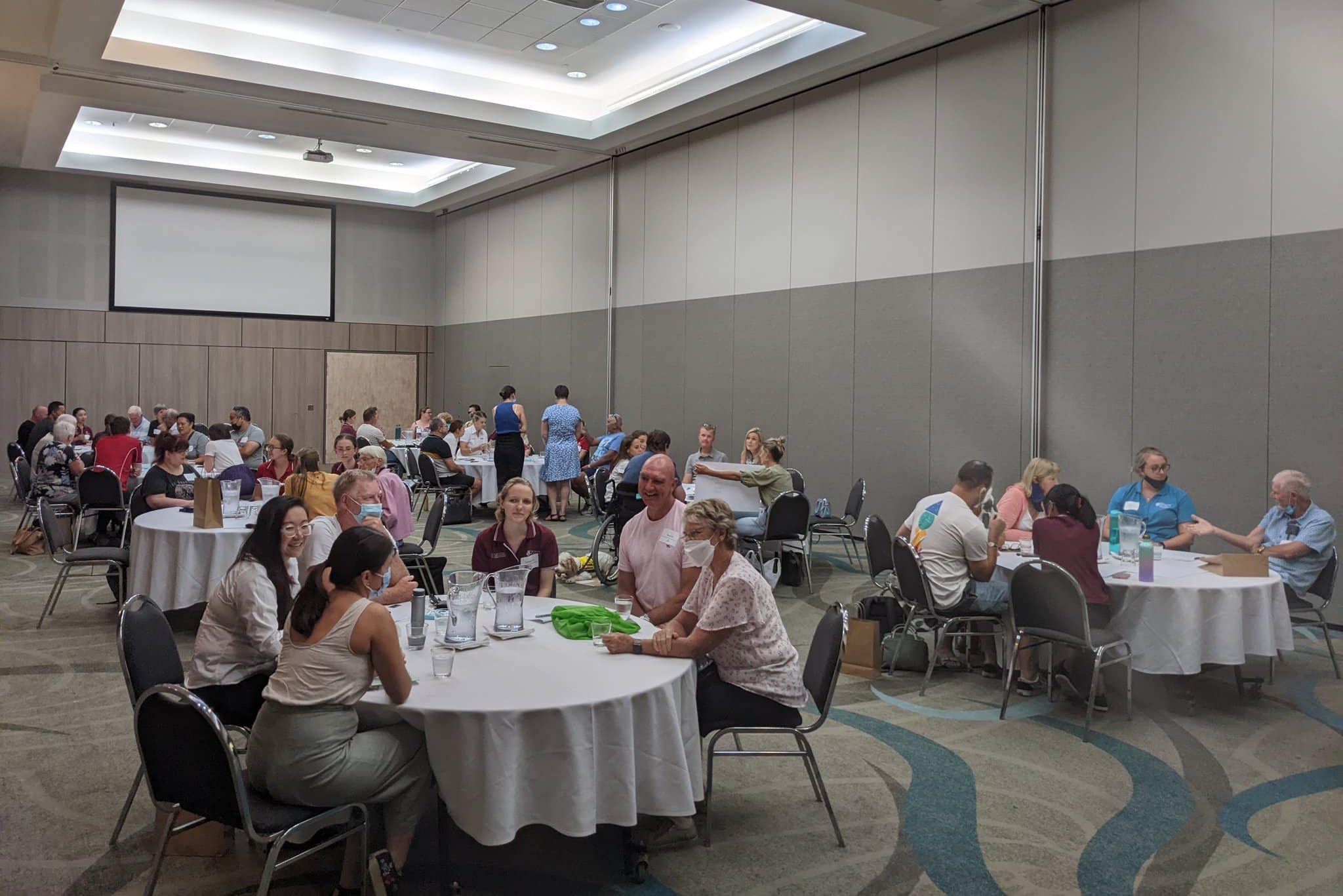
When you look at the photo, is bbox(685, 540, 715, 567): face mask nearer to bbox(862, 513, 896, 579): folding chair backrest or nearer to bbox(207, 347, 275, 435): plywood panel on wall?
bbox(862, 513, 896, 579): folding chair backrest

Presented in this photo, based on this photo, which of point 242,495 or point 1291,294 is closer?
point 1291,294

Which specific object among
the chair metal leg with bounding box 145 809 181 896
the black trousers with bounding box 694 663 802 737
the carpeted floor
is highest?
the black trousers with bounding box 694 663 802 737

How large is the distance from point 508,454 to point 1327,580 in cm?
813

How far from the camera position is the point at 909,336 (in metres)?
9.73

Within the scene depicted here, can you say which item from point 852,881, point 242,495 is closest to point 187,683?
point 852,881

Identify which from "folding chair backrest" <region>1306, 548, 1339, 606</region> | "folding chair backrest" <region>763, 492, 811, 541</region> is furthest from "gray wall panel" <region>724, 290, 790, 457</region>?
"folding chair backrest" <region>1306, 548, 1339, 606</region>

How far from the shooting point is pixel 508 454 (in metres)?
11.6

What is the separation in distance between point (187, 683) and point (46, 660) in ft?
9.58

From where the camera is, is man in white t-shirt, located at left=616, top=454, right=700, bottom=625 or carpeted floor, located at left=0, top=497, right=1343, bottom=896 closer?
carpeted floor, located at left=0, top=497, right=1343, bottom=896

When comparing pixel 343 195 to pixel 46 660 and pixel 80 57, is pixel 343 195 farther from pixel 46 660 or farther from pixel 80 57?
pixel 46 660

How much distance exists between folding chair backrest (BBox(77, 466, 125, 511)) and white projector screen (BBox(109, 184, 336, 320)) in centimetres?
989

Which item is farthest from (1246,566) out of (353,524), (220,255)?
(220,255)

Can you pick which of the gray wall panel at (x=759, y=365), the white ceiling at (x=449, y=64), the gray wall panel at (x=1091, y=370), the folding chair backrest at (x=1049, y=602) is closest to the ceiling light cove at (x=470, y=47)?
the white ceiling at (x=449, y=64)

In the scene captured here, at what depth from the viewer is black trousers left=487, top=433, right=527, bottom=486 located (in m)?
11.6
